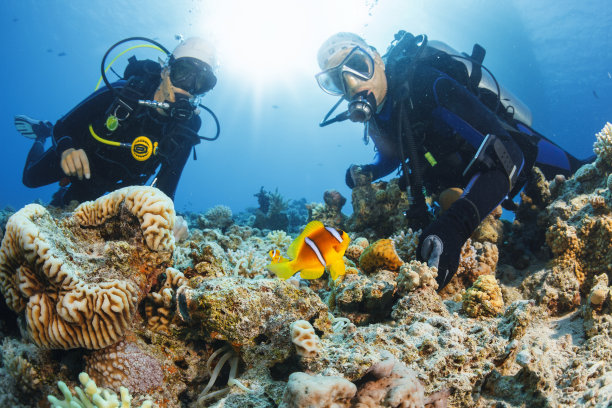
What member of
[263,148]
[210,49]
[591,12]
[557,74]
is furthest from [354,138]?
[210,49]

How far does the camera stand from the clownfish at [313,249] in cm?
178

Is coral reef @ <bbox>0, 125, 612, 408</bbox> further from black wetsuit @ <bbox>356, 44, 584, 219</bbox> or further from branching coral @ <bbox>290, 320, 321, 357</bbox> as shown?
black wetsuit @ <bbox>356, 44, 584, 219</bbox>

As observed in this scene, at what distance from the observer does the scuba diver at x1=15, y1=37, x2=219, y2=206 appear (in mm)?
5348

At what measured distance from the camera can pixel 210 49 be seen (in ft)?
19.9

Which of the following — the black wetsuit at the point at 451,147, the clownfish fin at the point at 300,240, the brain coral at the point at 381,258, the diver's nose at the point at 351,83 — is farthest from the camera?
the diver's nose at the point at 351,83

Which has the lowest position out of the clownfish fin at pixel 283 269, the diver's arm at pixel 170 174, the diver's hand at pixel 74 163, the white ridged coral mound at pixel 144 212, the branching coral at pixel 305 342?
the branching coral at pixel 305 342

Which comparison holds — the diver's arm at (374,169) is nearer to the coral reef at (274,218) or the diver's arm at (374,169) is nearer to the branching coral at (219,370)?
the branching coral at (219,370)

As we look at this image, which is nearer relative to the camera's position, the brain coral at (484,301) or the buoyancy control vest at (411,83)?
the brain coral at (484,301)

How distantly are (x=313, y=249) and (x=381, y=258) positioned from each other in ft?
5.59

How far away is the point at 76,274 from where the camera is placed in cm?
178

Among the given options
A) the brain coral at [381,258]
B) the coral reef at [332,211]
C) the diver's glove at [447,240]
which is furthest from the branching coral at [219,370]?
the coral reef at [332,211]

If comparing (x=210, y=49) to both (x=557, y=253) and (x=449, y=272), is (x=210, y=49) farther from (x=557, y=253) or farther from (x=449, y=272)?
(x=557, y=253)

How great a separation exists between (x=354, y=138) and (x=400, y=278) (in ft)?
428

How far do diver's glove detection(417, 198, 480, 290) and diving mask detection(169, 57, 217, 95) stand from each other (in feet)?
16.8
